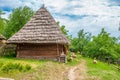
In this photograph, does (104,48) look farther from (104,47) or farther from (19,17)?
(19,17)

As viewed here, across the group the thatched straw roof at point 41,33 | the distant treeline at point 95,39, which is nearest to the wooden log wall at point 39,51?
the thatched straw roof at point 41,33

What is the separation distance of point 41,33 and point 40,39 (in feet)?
3.05

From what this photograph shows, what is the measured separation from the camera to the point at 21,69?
76.4 feet

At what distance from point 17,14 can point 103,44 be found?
1505cm

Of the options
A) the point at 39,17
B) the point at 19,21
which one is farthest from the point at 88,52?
the point at 39,17

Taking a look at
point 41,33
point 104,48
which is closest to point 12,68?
point 41,33

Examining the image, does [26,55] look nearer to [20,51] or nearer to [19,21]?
[20,51]

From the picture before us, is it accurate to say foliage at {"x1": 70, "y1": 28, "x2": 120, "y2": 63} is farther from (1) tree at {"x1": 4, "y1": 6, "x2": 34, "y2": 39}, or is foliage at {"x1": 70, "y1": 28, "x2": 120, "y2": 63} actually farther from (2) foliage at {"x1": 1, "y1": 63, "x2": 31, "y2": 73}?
(2) foliage at {"x1": 1, "y1": 63, "x2": 31, "y2": 73}

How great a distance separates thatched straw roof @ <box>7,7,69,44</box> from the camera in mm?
32500

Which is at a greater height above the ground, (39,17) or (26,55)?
(39,17)

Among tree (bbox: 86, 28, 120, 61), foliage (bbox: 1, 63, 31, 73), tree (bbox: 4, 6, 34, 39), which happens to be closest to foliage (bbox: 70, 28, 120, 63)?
tree (bbox: 86, 28, 120, 61)

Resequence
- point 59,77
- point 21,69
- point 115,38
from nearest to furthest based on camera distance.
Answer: point 59,77 → point 21,69 → point 115,38

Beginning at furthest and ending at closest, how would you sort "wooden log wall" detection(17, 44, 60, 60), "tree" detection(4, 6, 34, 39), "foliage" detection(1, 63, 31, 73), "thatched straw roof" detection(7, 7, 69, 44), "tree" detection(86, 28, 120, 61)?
"tree" detection(4, 6, 34, 39) → "tree" detection(86, 28, 120, 61) → "wooden log wall" detection(17, 44, 60, 60) → "thatched straw roof" detection(7, 7, 69, 44) → "foliage" detection(1, 63, 31, 73)

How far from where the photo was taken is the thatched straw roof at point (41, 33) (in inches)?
1280
